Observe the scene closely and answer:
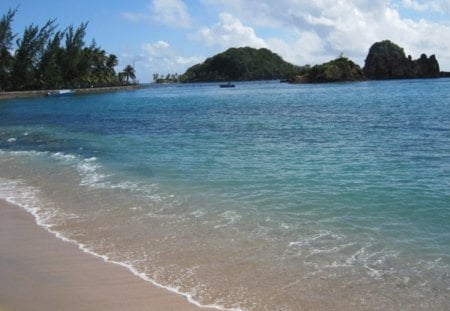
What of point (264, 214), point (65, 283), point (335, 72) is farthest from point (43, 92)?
point (65, 283)

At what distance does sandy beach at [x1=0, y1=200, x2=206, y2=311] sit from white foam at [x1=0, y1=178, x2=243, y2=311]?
0.38 ft

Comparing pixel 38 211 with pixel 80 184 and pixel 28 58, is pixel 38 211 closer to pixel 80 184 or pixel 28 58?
pixel 80 184

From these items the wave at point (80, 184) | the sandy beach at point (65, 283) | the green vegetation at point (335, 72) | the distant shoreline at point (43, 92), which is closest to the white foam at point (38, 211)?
the wave at point (80, 184)

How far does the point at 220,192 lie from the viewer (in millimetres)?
14148

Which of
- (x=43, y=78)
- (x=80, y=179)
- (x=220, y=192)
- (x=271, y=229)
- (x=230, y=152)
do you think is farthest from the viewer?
(x=43, y=78)

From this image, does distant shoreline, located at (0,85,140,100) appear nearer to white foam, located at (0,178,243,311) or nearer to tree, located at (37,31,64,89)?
tree, located at (37,31,64,89)

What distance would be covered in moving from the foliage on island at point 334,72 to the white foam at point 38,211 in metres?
158

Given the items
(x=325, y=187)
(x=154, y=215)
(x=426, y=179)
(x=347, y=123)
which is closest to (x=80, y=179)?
(x=154, y=215)

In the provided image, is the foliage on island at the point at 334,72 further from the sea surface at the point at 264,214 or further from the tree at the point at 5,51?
the sea surface at the point at 264,214

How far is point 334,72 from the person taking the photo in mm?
167375

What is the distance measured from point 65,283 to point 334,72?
166816 millimetres

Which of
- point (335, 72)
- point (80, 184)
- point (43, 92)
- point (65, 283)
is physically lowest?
point (80, 184)

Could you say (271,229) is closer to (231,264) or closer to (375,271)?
(231,264)

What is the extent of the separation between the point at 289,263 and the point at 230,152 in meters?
13.8
